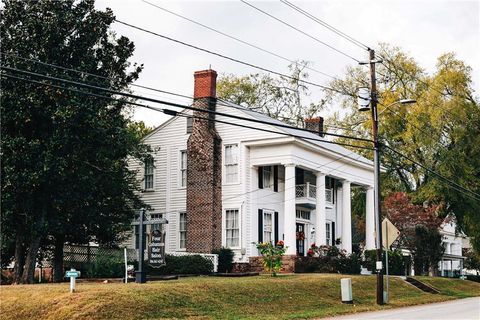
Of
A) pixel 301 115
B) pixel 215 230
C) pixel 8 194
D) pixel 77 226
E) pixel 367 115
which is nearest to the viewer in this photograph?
pixel 8 194

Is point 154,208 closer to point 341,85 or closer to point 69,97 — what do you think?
point 69,97

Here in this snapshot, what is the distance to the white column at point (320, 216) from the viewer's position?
40.2 m

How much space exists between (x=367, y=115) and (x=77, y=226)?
32.7m

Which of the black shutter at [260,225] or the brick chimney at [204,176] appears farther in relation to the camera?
the black shutter at [260,225]

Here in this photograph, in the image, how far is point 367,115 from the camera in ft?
189

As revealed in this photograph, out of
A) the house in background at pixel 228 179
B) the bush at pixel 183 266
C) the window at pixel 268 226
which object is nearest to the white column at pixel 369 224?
the house in background at pixel 228 179

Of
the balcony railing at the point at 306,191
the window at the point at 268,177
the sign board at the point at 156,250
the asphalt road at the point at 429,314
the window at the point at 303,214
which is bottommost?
the asphalt road at the point at 429,314

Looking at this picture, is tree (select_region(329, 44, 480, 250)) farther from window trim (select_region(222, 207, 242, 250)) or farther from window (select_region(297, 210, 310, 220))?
window trim (select_region(222, 207, 242, 250))

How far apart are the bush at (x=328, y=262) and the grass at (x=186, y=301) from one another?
8.65 meters

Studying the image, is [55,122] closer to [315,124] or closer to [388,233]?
[388,233]

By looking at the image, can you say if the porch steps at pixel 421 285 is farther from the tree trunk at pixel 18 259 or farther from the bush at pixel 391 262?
the tree trunk at pixel 18 259

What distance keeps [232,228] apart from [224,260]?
2.02 m

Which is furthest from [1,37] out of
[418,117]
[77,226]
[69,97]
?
[418,117]

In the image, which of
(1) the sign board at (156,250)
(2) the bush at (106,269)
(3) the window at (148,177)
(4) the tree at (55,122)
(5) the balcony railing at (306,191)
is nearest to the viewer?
(1) the sign board at (156,250)
